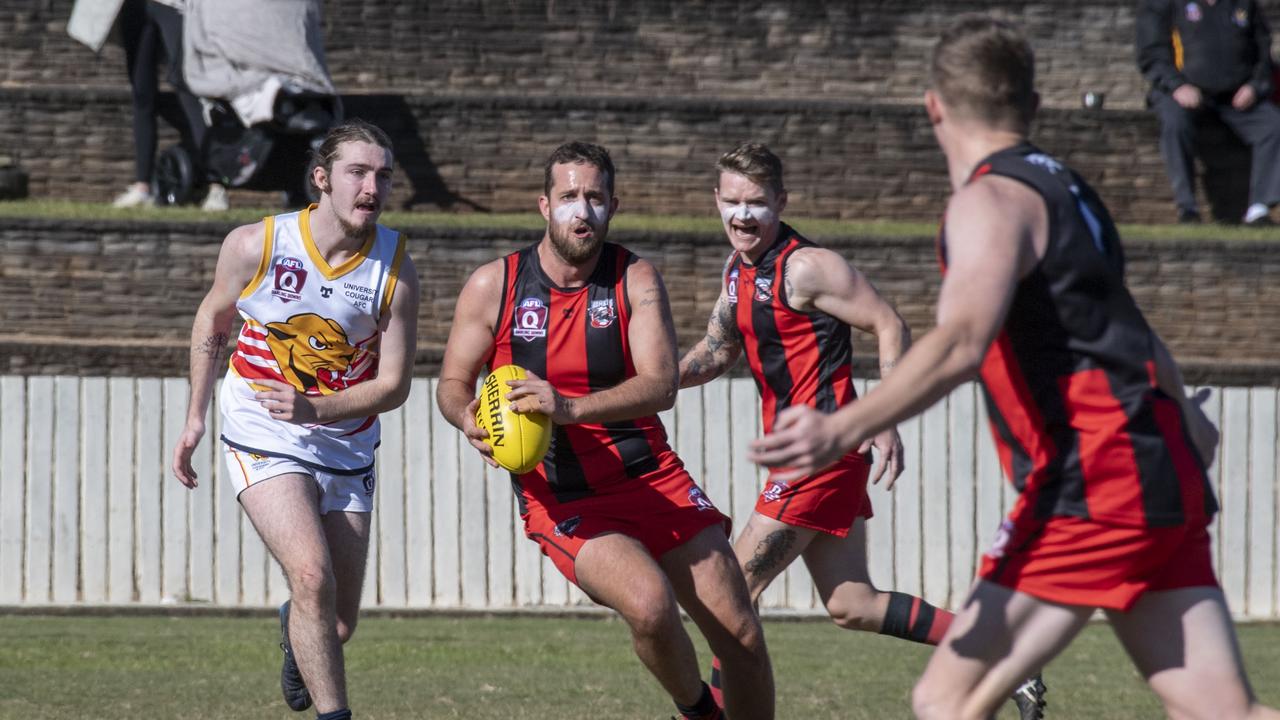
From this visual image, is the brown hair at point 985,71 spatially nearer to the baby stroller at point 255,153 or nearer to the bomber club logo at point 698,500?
the bomber club logo at point 698,500

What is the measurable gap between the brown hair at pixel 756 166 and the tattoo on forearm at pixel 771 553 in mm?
1393

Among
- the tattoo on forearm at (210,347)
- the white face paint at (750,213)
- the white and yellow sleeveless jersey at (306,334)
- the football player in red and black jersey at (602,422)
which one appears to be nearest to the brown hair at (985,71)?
the football player in red and black jersey at (602,422)

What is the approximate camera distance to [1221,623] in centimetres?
354

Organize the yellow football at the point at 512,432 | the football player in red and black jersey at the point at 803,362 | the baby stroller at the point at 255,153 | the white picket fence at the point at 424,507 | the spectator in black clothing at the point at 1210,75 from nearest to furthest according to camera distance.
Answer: the yellow football at the point at 512,432, the football player in red and black jersey at the point at 803,362, the white picket fence at the point at 424,507, the baby stroller at the point at 255,153, the spectator in black clothing at the point at 1210,75

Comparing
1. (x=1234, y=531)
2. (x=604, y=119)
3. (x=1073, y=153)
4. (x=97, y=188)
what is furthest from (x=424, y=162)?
(x=1234, y=531)

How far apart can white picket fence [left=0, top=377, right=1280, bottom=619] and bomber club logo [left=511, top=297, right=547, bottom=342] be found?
5.61 metres

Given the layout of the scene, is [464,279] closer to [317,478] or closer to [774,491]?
[774,491]

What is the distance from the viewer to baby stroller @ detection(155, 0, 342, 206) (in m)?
14.0

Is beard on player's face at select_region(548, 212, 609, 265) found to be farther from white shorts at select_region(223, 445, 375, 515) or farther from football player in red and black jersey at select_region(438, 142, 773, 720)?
white shorts at select_region(223, 445, 375, 515)

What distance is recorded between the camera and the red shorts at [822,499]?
622 centimetres

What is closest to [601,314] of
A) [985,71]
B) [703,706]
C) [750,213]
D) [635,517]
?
[635,517]

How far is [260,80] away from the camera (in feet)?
46.3

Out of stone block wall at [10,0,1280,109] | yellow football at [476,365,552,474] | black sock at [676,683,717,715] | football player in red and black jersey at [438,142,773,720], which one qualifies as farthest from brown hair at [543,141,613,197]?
stone block wall at [10,0,1280,109]

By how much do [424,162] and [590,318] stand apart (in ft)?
32.1
